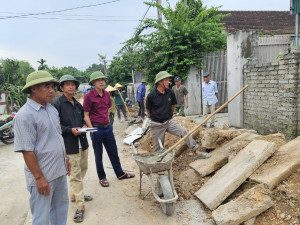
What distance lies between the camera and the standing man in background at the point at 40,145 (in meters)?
2.10

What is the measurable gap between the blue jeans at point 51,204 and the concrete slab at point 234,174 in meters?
1.97

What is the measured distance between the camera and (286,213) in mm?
2924

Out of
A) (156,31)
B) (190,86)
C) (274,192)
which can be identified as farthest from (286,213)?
(156,31)

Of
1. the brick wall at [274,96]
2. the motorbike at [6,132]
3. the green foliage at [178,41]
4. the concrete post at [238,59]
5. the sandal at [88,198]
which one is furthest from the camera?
the green foliage at [178,41]

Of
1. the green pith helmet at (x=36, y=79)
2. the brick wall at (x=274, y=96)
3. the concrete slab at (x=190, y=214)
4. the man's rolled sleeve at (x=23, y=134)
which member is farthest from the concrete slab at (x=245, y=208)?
the brick wall at (x=274, y=96)

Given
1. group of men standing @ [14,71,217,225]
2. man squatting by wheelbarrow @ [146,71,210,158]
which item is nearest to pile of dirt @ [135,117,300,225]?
man squatting by wheelbarrow @ [146,71,210,158]

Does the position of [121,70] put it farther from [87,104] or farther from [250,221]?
[250,221]

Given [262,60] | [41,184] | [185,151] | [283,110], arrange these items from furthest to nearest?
1. [262,60]
2. [185,151]
3. [283,110]
4. [41,184]

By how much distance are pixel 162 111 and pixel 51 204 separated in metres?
2.51

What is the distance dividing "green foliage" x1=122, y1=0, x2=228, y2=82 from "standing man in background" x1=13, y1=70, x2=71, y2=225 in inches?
311

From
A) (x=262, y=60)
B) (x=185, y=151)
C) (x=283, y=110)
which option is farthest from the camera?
(x=262, y=60)

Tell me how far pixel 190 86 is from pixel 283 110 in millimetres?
5107

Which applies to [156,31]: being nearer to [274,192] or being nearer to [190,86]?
[190,86]

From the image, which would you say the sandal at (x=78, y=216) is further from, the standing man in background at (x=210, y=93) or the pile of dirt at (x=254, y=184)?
the standing man in background at (x=210, y=93)
